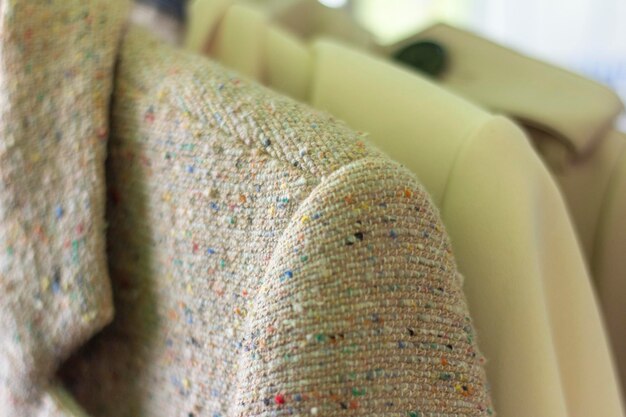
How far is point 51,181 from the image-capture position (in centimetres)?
34

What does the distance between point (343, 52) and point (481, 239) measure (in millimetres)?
183

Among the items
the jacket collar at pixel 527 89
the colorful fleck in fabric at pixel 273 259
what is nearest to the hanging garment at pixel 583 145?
the jacket collar at pixel 527 89

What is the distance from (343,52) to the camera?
0.43 metres

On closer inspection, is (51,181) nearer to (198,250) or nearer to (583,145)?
(198,250)

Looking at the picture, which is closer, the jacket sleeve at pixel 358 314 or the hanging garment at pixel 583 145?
the jacket sleeve at pixel 358 314

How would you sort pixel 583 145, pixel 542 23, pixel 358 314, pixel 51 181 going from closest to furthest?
pixel 358 314
pixel 51 181
pixel 583 145
pixel 542 23

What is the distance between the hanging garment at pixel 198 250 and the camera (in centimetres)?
24

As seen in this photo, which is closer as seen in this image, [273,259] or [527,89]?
[273,259]

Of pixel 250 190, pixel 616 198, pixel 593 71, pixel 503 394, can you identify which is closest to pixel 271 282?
pixel 250 190

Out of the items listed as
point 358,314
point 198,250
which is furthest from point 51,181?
point 358,314

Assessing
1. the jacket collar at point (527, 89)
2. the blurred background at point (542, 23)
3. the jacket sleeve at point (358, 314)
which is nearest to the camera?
the jacket sleeve at point (358, 314)

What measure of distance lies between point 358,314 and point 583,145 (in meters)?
0.30

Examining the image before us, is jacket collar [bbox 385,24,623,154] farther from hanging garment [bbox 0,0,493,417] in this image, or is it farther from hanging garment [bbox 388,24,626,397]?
hanging garment [bbox 0,0,493,417]

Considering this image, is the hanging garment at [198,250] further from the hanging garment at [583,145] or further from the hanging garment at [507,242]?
the hanging garment at [583,145]
